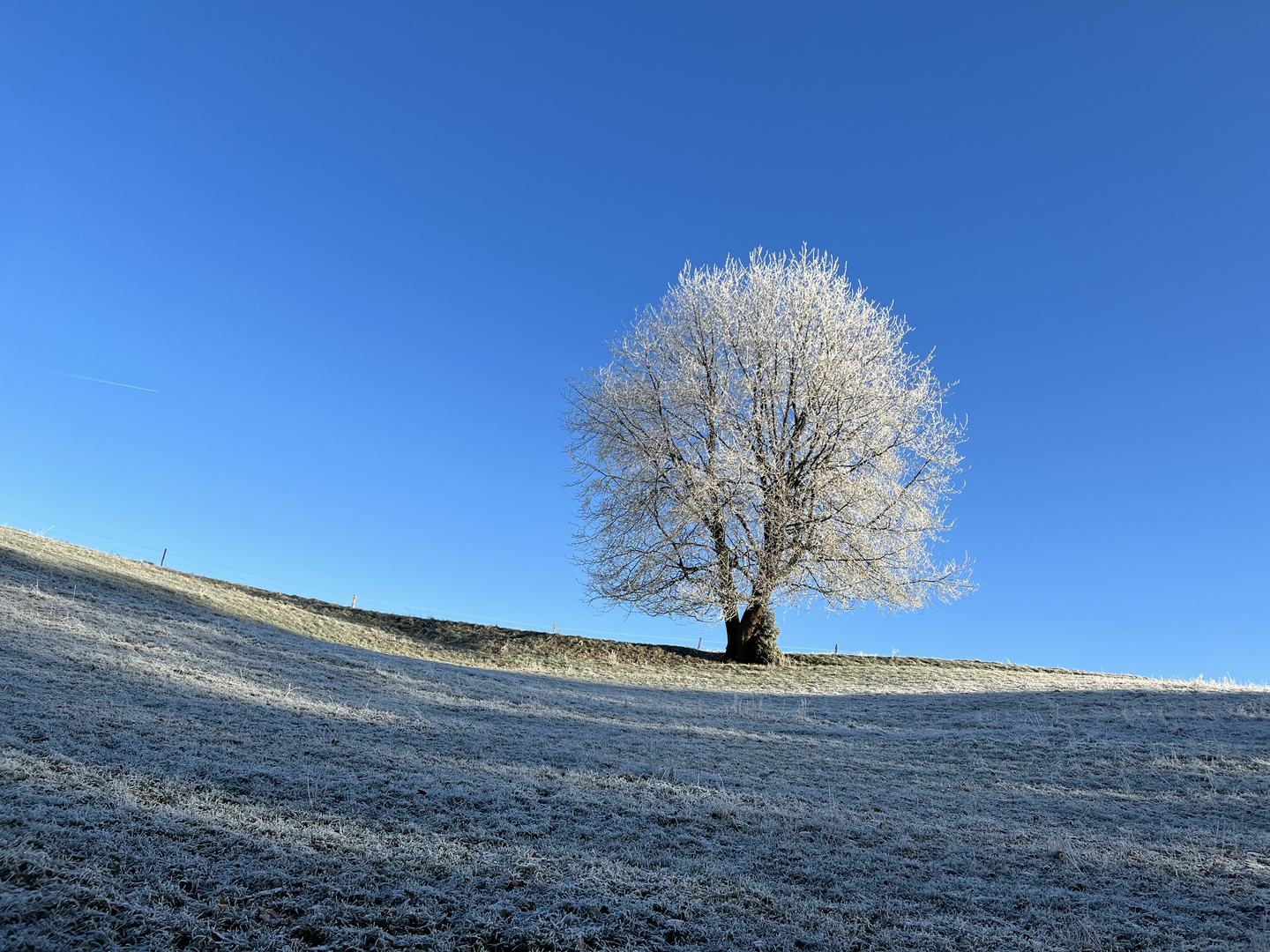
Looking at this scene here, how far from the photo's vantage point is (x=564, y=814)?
704cm

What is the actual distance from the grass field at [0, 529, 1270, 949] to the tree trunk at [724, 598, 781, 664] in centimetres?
981

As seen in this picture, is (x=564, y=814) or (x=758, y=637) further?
(x=758, y=637)

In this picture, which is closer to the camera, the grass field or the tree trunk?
the grass field

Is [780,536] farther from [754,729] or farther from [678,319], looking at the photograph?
[754,729]

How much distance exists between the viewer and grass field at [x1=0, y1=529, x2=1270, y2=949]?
4.84 meters

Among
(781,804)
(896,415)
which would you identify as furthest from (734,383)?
(781,804)

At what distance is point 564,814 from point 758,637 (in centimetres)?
1886

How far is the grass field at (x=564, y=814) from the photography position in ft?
15.9

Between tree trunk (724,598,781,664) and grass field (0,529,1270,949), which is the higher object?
tree trunk (724,598,781,664)

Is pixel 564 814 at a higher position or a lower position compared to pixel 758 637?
lower

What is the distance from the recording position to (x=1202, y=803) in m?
8.86

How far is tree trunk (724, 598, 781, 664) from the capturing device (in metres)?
25.1

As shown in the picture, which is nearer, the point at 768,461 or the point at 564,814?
the point at 564,814

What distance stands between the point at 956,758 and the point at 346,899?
366 inches
